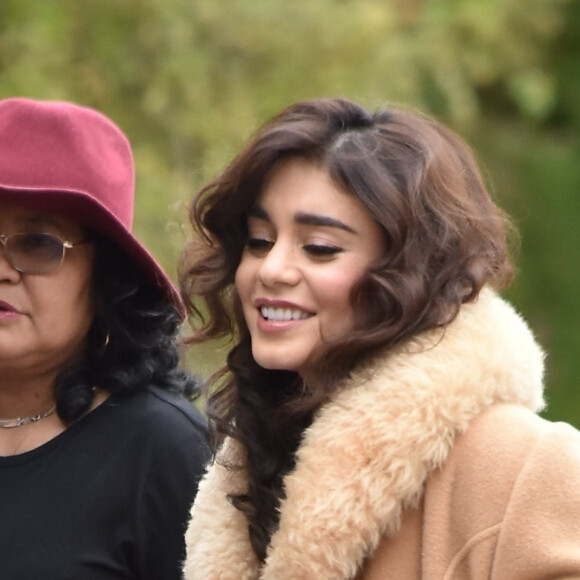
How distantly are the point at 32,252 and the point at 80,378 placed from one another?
0.99 ft

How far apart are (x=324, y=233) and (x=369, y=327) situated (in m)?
0.18

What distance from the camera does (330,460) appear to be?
105 inches

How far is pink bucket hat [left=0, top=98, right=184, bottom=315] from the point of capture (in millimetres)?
3178

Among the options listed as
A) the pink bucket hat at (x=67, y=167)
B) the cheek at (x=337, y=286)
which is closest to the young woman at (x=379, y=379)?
the cheek at (x=337, y=286)

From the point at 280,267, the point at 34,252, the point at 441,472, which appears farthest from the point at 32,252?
the point at 441,472

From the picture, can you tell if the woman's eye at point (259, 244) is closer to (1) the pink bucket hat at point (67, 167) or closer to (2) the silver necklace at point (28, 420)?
(1) the pink bucket hat at point (67, 167)

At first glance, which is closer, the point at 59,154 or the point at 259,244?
the point at 259,244

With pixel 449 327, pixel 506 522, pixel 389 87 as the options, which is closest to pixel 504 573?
pixel 506 522

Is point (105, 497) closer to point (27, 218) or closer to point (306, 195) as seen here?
point (27, 218)

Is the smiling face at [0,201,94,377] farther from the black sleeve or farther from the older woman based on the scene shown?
the black sleeve

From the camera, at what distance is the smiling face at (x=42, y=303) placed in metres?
3.19

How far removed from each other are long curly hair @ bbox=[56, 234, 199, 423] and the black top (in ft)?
0.15

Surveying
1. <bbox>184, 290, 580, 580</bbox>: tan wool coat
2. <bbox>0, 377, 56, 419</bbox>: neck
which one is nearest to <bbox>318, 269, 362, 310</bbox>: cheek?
<bbox>184, 290, 580, 580</bbox>: tan wool coat

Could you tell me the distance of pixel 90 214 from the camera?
10.6ft
